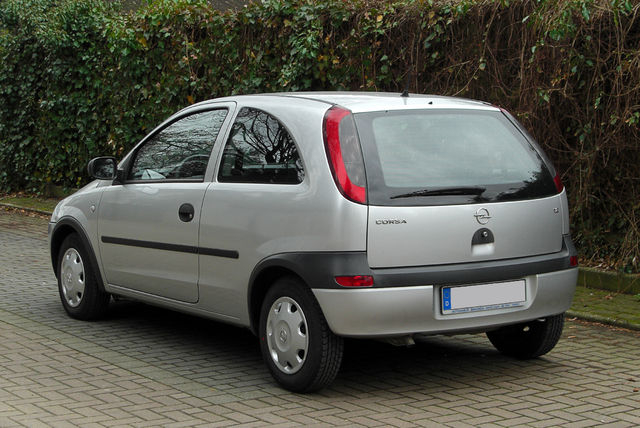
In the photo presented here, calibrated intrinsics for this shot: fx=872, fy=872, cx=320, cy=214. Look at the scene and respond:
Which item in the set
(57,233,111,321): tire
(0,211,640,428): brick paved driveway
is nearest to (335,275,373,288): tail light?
(0,211,640,428): brick paved driveway

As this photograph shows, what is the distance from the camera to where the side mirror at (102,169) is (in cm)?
645

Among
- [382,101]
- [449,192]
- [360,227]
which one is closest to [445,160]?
[449,192]

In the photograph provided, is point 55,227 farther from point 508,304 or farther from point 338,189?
point 508,304

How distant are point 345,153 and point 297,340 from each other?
3.53ft

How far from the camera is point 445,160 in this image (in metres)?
4.86

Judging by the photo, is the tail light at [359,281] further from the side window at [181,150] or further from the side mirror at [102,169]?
the side mirror at [102,169]

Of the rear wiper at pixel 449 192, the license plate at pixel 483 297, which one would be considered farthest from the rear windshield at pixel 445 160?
the license plate at pixel 483 297

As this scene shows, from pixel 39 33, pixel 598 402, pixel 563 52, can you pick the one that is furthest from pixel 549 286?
pixel 39 33

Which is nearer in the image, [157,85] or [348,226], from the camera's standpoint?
[348,226]

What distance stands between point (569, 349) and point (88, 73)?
10793 mm

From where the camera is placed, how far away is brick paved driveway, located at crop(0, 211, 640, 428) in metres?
4.49

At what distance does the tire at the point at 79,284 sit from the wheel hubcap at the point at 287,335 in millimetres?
2204

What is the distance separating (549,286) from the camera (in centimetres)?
504

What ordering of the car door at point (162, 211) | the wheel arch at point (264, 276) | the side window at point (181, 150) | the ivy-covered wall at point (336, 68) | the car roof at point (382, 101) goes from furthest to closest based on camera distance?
the ivy-covered wall at point (336, 68)
the side window at point (181, 150)
the car door at point (162, 211)
the car roof at point (382, 101)
the wheel arch at point (264, 276)
